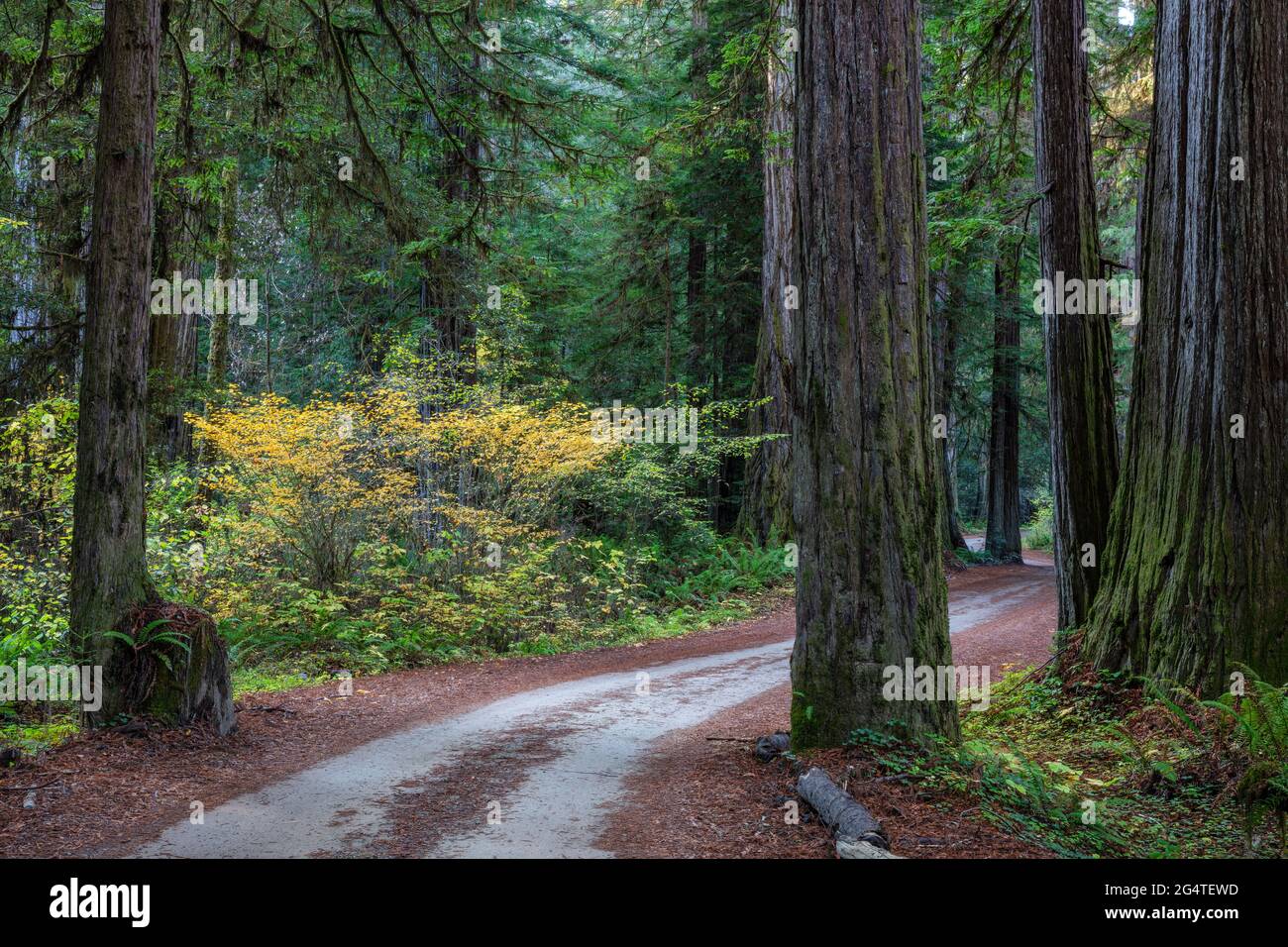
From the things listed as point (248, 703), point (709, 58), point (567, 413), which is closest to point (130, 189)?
point (248, 703)

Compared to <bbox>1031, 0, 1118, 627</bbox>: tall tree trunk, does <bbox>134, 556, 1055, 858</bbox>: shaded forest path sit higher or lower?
lower

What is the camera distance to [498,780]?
20.2 feet

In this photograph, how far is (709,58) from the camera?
21.5 metres

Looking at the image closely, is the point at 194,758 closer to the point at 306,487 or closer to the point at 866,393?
the point at 866,393

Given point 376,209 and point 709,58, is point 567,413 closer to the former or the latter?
point 376,209

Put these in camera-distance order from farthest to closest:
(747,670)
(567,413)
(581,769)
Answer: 1. (567,413)
2. (747,670)
3. (581,769)

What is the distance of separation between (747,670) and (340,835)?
7.28 m

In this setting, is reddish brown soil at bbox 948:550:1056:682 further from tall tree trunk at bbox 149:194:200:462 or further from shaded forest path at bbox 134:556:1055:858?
tall tree trunk at bbox 149:194:200:462

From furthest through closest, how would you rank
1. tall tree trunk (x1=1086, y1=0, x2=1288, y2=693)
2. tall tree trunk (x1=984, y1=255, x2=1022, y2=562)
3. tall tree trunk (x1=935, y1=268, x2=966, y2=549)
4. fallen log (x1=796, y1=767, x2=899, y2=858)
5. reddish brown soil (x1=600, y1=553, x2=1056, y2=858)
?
tall tree trunk (x1=984, y1=255, x2=1022, y2=562) → tall tree trunk (x1=935, y1=268, x2=966, y2=549) → tall tree trunk (x1=1086, y1=0, x2=1288, y2=693) → reddish brown soil (x1=600, y1=553, x2=1056, y2=858) → fallen log (x1=796, y1=767, x2=899, y2=858)

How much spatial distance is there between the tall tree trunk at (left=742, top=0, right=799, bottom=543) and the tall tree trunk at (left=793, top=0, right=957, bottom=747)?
37.4 ft

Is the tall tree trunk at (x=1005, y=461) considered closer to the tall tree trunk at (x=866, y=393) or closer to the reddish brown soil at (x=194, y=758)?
the reddish brown soil at (x=194, y=758)

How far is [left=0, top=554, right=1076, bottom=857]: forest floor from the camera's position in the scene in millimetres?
4809

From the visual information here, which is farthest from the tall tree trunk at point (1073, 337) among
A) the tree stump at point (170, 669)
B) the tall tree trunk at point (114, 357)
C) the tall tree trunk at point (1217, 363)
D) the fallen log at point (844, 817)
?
the tall tree trunk at point (114, 357)

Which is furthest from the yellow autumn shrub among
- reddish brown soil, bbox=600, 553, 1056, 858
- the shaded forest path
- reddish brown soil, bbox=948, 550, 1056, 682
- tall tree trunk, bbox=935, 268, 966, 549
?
tall tree trunk, bbox=935, 268, 966, 549
